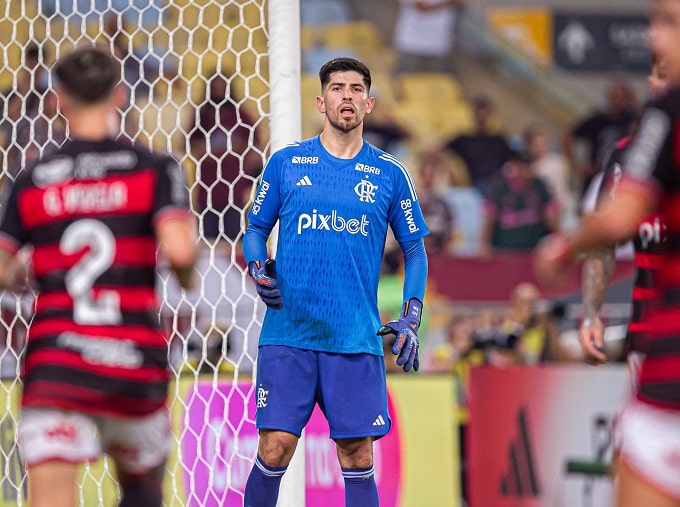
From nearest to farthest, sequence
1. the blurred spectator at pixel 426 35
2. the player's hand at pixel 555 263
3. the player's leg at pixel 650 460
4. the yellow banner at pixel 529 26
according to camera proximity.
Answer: the player's leg at pixel 650 460 → the player's hand at pixel 555 263 → the blurred spectator at pixel 426 35 → the yellow banner at pixel 529 26

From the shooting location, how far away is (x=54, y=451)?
136 inches

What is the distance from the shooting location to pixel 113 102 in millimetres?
3654

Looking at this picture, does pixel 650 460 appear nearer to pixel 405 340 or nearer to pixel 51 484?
pixel 51 484

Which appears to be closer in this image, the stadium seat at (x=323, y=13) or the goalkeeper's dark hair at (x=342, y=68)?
→ the goalkeeper's dark hair at (x=342, y=68)

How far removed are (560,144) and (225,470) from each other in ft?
31.6

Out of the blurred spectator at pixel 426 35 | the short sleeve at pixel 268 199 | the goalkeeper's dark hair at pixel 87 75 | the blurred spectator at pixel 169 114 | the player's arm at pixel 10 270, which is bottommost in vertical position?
the player's arm at pixel 10 270

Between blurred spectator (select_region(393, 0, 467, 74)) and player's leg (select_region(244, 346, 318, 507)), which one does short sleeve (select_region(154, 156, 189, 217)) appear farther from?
blurred spectator (select_region(393, 0, 467, 74))

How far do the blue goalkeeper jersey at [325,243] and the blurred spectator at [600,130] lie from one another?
28.5 feet

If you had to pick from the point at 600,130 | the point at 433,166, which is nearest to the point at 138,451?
the point at 433,166

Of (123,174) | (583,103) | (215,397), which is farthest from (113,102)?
(583,103)

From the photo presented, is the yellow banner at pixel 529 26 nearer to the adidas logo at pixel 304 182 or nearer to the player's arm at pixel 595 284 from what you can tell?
the player's arm at pixel 595 284

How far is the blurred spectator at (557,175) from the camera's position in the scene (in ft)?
43.6

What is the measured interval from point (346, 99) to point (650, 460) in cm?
261

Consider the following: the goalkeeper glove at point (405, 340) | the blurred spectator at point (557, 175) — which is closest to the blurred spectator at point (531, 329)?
the blurred spectator at point (557, 175)
